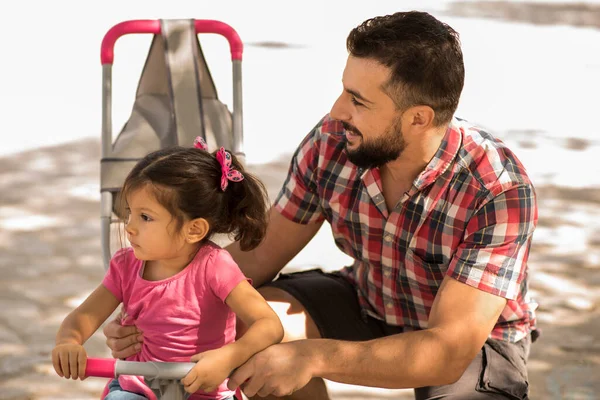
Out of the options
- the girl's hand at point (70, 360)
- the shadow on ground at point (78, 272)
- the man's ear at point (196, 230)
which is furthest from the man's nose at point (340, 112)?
the shadow on ground at point (78, 272)

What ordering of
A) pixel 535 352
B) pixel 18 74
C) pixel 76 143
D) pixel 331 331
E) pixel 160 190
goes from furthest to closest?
1. pixel 18 74
2. pixel 76 143
3. pixel 535 352
4. pixel 331 331
5. pixel 160 190

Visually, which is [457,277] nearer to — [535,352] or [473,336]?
[473,336]

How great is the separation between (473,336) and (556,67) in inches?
239

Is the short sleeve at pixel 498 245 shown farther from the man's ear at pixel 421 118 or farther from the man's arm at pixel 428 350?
the man's ear at pixel 421 118

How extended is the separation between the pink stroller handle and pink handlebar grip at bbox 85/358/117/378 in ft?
4.81

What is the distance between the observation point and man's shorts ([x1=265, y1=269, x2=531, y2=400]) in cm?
260

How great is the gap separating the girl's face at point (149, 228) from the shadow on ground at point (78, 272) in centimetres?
139

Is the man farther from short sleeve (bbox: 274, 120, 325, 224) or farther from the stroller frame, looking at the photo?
the stroller frame

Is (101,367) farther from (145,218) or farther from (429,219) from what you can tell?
(429,219)

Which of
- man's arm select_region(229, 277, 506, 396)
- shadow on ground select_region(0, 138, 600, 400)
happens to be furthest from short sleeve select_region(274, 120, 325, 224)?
shadow on ground select_region(0, 138, 600, 400)

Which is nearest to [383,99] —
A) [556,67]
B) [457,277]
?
[457,277]

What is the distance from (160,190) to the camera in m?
2.17

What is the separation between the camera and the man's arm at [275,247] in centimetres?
293

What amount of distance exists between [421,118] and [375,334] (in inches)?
29.3
